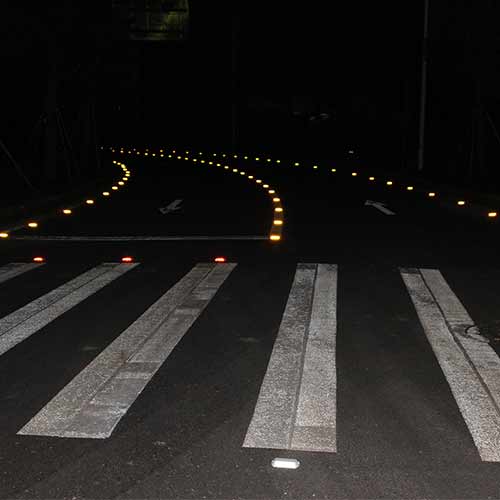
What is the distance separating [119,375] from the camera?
6.12m

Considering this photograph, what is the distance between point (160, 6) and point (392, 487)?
21012mm

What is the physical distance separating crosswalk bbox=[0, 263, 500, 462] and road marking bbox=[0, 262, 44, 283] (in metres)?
0.08

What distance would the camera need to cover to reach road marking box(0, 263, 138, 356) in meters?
7.43

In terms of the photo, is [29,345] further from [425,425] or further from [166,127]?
[166,127]

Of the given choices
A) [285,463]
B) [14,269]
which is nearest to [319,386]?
[285,463]

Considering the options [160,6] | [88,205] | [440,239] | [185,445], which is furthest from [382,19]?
[185,445]

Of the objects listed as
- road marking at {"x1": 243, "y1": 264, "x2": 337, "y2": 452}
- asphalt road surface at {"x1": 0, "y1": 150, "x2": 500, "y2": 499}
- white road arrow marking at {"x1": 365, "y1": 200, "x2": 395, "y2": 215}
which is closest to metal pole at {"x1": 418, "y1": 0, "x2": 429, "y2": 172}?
white road arrow marking at {"x1": 365, "y1": 200, "x2": 395, "y2": 215}

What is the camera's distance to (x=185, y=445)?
477 centimetres

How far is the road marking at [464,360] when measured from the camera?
16.5 ft

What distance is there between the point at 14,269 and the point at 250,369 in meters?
6.00

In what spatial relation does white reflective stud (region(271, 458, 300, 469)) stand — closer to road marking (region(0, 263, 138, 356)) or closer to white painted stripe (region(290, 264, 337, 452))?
white painted stripe (region(290, 264, 337, 452))

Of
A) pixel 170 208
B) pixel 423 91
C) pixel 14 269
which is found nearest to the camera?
pixel 14 269

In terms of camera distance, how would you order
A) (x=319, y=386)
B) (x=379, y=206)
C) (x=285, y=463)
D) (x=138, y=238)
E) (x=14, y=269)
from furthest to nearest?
(x=379, y=206) → (x=138, y=238) → (x=14, y=269) → (x=319, y=386) → (x=285, y=463)

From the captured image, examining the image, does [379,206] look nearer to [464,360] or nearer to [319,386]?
[464,360]
